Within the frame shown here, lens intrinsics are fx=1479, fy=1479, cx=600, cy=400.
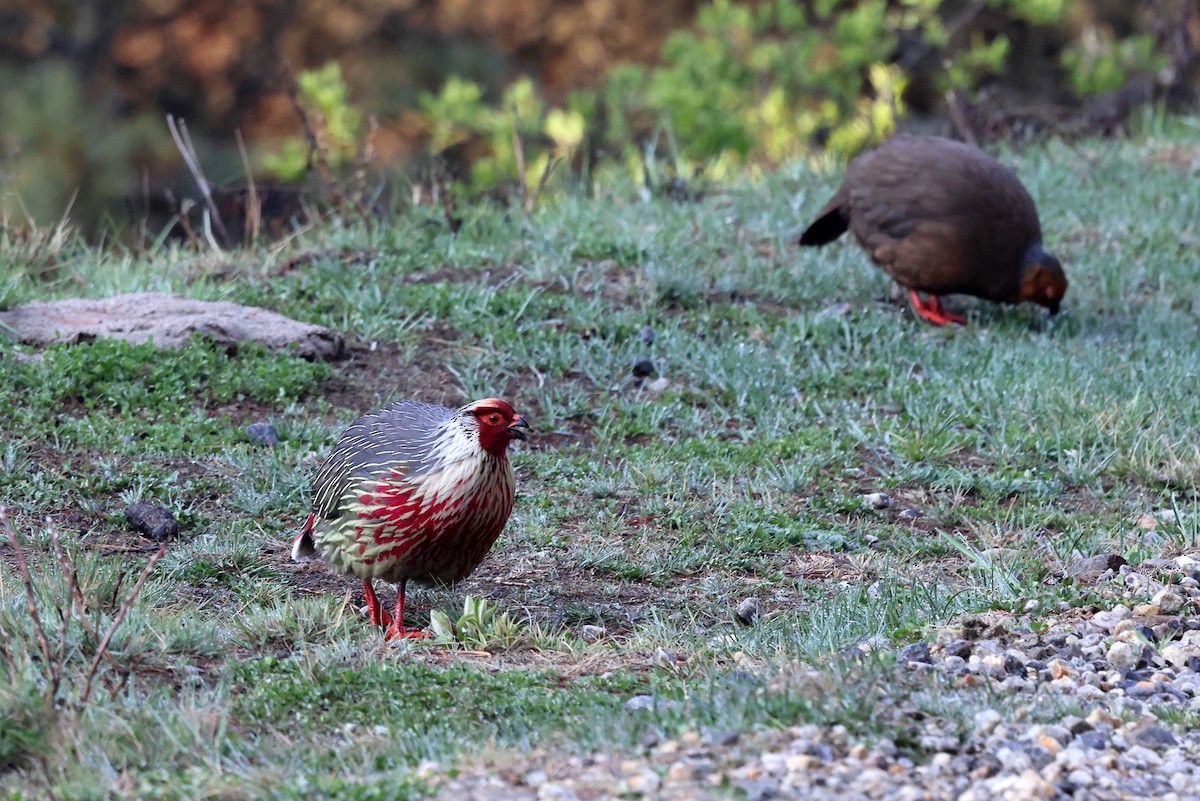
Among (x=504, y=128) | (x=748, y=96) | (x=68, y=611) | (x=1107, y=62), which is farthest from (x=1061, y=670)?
(x=1107, y=62)

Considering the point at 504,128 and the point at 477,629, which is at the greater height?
the point at 477,629

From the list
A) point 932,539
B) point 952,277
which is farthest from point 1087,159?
point 932,539

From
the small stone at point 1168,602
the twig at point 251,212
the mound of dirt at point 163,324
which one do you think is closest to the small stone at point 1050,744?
the small stone at point 1168,602

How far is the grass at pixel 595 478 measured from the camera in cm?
357

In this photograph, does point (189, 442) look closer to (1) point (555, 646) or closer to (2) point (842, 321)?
(1) point (555, 646)

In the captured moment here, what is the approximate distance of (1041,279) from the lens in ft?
25.3

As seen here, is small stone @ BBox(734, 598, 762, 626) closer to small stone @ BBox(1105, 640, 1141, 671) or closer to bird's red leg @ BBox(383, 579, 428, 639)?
bird's red leg @ BBox(383, 579, 428, 639)

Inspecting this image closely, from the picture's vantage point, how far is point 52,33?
48.3ft

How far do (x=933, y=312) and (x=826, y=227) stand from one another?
2.60 feet

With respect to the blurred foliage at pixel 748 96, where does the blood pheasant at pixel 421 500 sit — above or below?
above

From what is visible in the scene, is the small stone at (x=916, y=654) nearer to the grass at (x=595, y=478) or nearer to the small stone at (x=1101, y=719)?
the grass at (x=595, y=478)

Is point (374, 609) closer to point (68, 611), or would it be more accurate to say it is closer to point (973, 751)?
point (68, 611)

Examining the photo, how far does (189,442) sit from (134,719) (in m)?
2.75

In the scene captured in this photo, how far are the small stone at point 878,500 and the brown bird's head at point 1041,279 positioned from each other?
231 centimetres
